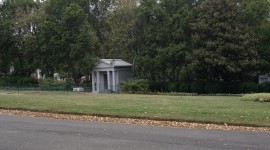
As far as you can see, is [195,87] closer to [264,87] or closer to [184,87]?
[184,87]

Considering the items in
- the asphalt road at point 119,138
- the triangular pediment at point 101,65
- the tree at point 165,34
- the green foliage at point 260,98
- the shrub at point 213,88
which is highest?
the tree at point 165,34

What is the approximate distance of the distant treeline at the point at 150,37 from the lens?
4338 cm

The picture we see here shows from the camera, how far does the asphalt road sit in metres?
10.6

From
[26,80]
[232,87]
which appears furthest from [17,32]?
[232,87]

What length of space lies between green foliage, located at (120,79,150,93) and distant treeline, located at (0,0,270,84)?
93.6 inches

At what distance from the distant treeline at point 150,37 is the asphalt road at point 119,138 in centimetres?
2933

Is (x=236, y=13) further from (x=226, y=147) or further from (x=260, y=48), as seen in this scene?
(x=226, y=147)

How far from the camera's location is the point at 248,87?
4328 cm

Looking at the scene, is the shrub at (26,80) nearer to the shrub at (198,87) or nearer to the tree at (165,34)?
the tree at (165,34)

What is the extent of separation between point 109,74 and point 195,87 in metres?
12.2

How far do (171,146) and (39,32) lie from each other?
5050 cm

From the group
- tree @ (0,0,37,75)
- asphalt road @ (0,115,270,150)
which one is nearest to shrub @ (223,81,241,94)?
tree @ (0,0,37,75)

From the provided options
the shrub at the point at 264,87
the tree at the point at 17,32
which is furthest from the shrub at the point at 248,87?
the tree at the point at 17,32

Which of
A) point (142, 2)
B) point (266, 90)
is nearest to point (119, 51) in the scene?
point (142, 2)
